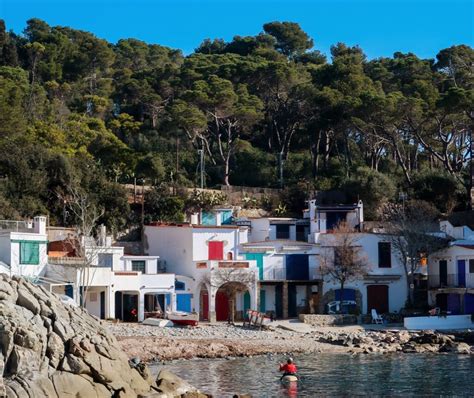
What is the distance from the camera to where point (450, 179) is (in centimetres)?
6481

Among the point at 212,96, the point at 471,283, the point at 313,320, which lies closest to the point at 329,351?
the point at 313,320

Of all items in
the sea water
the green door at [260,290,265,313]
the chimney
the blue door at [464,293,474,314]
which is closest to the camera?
the sea water

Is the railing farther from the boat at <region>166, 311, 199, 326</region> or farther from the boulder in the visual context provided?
the boulder

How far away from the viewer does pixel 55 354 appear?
1070 inches

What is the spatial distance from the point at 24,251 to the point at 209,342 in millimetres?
9577

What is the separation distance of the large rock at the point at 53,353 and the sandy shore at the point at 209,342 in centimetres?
1026

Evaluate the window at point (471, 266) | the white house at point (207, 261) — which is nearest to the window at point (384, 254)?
the window at point (471, 266)

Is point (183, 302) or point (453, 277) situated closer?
point (183, 302)

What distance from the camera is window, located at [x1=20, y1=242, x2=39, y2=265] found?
46.0 metres

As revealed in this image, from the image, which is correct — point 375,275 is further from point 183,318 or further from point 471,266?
point 183,318

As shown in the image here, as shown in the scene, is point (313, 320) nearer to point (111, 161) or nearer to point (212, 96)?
point (111, 161)

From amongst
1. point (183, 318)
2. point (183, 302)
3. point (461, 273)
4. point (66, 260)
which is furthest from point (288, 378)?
point (461, 273)

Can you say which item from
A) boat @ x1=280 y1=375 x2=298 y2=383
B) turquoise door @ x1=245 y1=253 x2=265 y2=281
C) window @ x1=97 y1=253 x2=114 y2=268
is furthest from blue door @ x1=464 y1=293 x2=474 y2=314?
boat @ x1=280 y1=375 x2=298 y2=383

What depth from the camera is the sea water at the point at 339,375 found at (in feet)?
110
